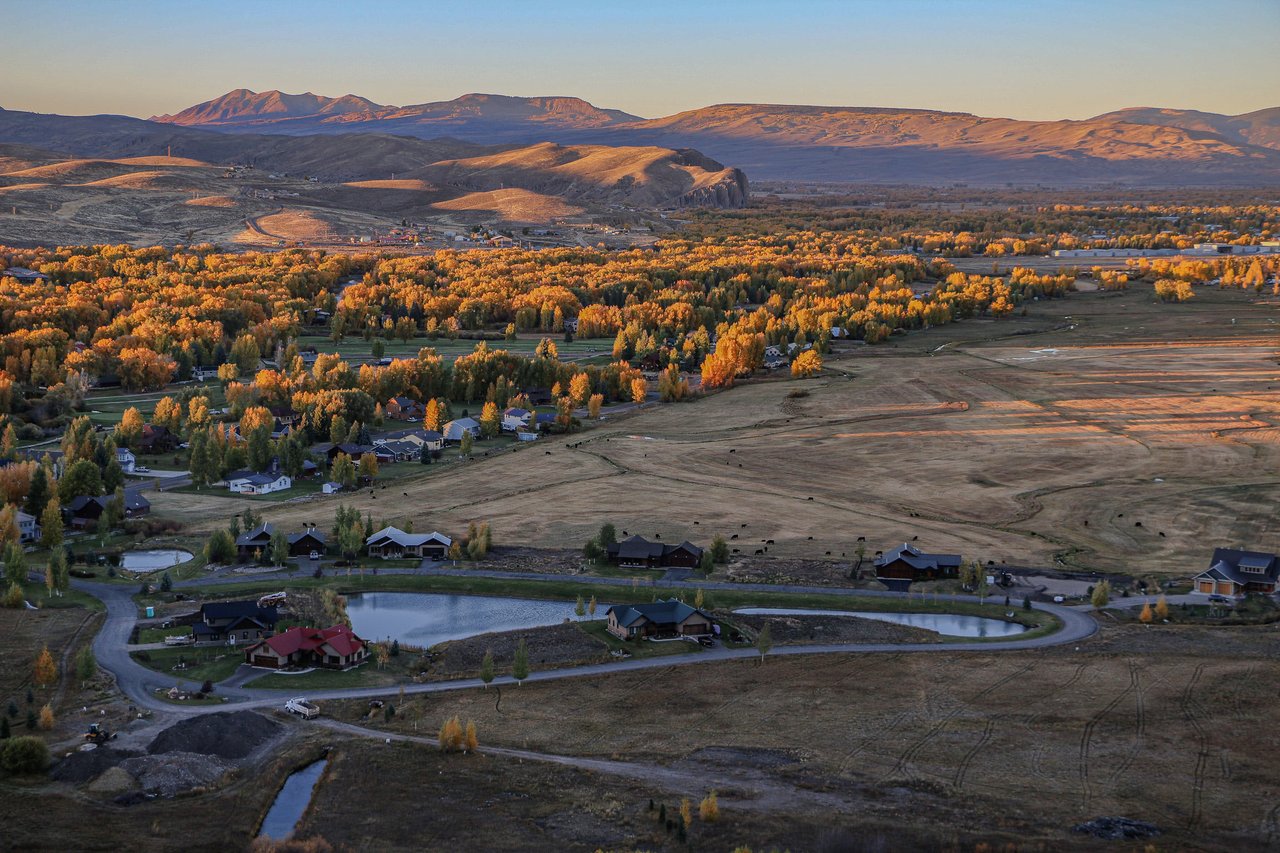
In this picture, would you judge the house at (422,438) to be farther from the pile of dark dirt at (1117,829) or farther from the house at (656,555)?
the pile of dark dirt at (1117,829)

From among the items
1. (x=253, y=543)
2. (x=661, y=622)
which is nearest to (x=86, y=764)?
(x=661, y=622)

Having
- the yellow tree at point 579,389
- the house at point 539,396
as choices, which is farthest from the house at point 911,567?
the house at point 539,396

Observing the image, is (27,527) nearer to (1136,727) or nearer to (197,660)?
(197,660)

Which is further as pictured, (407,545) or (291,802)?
(407,545)

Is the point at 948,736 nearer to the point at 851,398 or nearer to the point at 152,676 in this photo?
the point at 152,676

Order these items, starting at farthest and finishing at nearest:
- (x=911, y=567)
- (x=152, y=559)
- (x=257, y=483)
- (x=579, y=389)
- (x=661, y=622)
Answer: (x=579, y=389) < (x=257, y=483) < (x=152, y=559) < (x=911, y=567) < (x=661, y=622)
